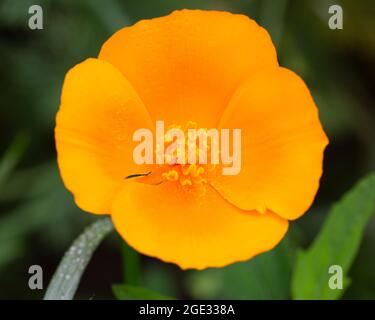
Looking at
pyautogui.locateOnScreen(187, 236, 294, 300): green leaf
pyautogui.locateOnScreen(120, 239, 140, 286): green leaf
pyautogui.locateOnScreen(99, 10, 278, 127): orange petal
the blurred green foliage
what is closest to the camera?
pyautogui.locateOnScreen(99, 10, 278, 127): orange petal

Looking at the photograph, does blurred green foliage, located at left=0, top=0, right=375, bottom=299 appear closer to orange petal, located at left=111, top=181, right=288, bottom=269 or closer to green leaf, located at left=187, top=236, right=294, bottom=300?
green leaf, located at left=187, top=236, right=294, bottom=300

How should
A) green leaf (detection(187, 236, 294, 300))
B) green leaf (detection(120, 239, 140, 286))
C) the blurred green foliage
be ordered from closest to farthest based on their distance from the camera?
green leaf (detection(120, 239, 140, 286))
green leaf (detection(187, 236, 294, 300))
the blurred green foliage

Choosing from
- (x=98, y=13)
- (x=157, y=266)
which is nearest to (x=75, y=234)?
(x=157, y=266)

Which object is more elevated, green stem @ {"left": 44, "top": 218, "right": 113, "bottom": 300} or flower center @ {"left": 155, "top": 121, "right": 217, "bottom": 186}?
flower center @ {"left": 155, "top": 121, "right": 217, "bottom": 186}

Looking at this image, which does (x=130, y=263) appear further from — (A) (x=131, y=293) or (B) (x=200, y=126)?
(B) (x=200, y=126)

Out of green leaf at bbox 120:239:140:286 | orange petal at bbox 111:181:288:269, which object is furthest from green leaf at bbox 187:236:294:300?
orange petal at bbox 111:181:288:269

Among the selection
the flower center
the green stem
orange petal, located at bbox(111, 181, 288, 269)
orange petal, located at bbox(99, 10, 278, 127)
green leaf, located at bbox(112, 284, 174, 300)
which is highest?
orange petal, located at bbox(99, 10, 278, 127)

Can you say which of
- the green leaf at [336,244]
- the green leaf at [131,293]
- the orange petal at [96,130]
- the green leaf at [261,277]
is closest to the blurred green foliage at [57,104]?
the green leaf at [261,277]
